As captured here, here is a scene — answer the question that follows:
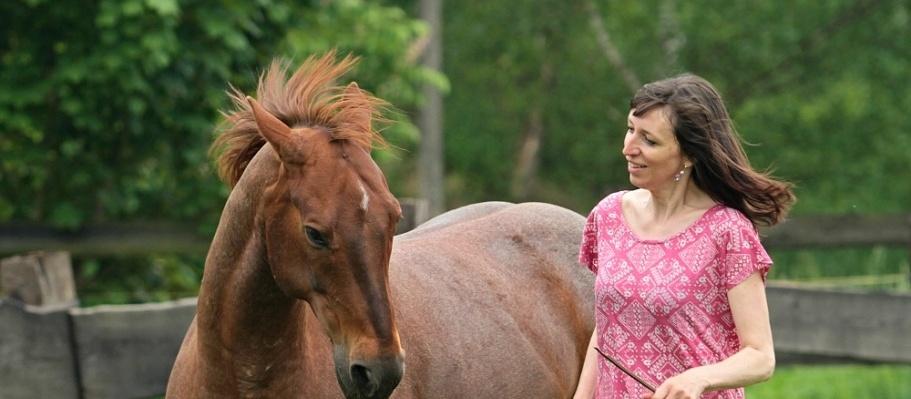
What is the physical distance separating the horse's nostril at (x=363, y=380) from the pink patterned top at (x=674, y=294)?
67cm

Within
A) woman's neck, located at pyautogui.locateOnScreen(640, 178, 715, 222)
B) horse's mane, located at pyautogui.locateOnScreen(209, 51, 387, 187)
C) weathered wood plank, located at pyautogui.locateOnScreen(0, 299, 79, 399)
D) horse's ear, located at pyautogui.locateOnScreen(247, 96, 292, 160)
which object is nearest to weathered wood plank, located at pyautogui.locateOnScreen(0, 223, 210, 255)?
weathered wood plank, located at pyautogui.locateOnScreen(0, 299, 79, 399)

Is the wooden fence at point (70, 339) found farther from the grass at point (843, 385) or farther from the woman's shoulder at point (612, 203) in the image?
the grass at point (843, 385)

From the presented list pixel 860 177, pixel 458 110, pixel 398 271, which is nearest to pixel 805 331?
pixel 398 271

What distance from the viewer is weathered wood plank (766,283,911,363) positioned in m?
6.52

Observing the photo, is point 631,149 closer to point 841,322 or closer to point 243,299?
point 243,299

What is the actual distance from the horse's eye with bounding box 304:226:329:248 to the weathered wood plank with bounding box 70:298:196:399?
2190mm

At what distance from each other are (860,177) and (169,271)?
9775 millimetres

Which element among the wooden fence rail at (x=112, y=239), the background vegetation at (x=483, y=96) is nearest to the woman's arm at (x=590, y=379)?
the background vegetation at (x=483, y=96)

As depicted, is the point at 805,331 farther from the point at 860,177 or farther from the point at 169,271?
the point at 860,177

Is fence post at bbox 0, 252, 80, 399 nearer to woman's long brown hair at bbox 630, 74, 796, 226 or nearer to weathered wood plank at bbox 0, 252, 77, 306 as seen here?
weathered wood plank at bbox 0, 252, 77, 306

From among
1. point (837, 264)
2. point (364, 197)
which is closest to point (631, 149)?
point (364, 197)

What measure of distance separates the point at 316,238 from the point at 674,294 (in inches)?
34.9

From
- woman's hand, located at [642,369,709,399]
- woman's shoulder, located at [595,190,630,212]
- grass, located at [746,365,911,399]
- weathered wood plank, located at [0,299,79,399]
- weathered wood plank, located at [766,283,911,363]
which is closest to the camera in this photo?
woman's hand, located at [642,369,709,399]

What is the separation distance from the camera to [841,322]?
6.52 metres
